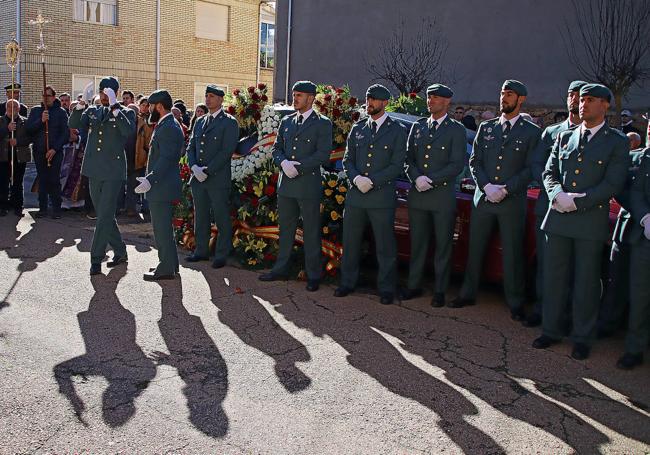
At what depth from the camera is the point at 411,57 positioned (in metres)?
16.7

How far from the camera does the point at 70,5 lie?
2122 centimetres

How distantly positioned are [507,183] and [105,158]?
3.97 metres

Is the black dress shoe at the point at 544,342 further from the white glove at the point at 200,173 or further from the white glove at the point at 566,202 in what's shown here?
the white glove at the point at 200,173

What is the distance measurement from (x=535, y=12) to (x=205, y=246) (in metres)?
9.96

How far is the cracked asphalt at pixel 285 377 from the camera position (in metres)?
3.94

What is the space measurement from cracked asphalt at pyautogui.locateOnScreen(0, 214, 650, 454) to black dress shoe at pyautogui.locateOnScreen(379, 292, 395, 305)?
0.28ft

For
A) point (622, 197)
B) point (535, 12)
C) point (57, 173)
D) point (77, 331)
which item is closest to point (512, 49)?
point (535, 12)

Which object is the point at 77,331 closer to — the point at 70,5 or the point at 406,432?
the point at 406,432

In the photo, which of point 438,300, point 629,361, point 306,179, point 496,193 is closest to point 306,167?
point 306,179

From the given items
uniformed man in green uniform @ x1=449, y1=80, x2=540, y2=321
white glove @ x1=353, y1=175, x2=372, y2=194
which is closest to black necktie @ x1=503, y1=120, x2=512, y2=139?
uniformed man in green uniform @ x1=449, y1=80, x2=540, y2=321

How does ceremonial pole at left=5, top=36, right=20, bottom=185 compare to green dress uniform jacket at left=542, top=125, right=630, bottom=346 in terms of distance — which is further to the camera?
ceremonial pole at left=5, top=36, right=20, bottom=185

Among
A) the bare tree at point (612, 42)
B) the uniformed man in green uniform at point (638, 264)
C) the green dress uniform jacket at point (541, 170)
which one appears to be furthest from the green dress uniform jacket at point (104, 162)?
the bare tree at point (612, 42)

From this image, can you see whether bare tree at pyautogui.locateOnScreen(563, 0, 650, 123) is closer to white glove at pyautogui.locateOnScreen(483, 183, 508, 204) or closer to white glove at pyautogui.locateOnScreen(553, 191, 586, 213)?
white glove at pyautogui.locateOnScreen(483, 183, 508, 204)

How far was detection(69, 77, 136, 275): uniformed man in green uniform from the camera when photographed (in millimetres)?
7320
